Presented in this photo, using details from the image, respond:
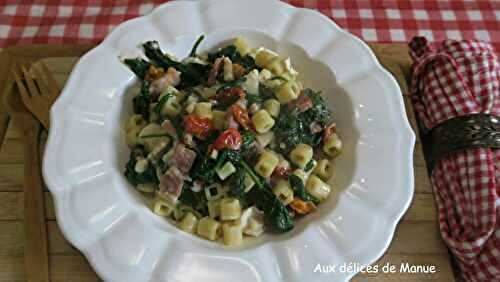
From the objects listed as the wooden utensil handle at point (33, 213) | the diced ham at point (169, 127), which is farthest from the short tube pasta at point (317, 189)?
the wooden utensil handle at point (33, 213)

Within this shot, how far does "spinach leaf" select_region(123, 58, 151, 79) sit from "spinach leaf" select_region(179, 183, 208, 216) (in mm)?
612

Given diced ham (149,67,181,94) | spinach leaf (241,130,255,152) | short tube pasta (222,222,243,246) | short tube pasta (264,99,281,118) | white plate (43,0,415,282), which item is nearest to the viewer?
white plate (43,0,415,282)

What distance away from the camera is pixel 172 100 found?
2324mm

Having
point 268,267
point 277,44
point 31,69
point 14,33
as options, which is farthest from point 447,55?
point 14,33

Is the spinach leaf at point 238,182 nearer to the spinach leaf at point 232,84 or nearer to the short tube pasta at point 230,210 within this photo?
the short tube pasta at point 230,210

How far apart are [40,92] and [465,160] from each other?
6.94ft

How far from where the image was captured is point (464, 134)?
248cm

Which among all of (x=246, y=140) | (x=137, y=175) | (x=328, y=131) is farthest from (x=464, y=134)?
(x=137, y=175)

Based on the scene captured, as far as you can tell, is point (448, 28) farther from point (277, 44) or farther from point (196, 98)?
point (196, 98)

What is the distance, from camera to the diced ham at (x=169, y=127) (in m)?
2.23

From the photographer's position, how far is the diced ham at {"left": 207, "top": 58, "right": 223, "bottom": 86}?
242 centimetres

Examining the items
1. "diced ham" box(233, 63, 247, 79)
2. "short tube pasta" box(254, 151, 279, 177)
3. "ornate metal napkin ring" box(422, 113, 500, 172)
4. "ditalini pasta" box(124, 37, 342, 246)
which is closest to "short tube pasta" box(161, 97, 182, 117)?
"ditalini pasta" box(124, 37, 342, 246)

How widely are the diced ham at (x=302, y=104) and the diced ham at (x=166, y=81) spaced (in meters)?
0.57

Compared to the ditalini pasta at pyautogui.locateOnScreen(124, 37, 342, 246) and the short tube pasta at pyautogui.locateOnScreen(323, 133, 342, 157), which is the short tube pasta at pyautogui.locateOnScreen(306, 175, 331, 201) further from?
the short tube pasta at pyautogui.locateOnScreen(323, 133, 342, 157)
